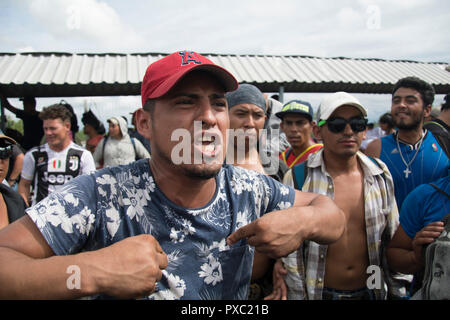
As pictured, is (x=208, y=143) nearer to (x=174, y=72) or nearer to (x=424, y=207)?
(x=174, y=72)

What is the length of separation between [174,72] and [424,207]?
1957mm

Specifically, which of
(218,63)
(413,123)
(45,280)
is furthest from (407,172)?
(218,63)

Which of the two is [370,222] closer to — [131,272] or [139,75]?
[131,272]

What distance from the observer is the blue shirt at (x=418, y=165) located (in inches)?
129

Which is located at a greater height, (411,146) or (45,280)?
(411,146)

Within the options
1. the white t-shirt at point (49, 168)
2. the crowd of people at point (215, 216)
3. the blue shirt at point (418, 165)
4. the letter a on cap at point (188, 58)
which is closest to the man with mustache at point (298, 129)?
the crowd of people at point (215, 216)

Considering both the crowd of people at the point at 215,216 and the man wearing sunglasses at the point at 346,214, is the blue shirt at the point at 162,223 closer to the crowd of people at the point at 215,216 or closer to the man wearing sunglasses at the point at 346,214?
the crowd of people at the point at 215,216

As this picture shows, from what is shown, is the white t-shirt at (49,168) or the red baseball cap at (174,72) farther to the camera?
the white t-shirt at (49,168)

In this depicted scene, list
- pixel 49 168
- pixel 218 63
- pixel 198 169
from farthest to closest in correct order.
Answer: pixel 218 63 → pixel 49 168 → pixel 198 169

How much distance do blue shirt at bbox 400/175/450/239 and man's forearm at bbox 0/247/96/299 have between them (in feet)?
7.06

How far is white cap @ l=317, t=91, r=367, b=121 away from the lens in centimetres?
267

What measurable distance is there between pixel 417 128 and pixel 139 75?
6.72 metres

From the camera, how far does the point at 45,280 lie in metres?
0.97

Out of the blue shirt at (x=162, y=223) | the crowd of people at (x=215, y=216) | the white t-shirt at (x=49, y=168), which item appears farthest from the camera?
the white t-shirt at (x=49, y=168)
